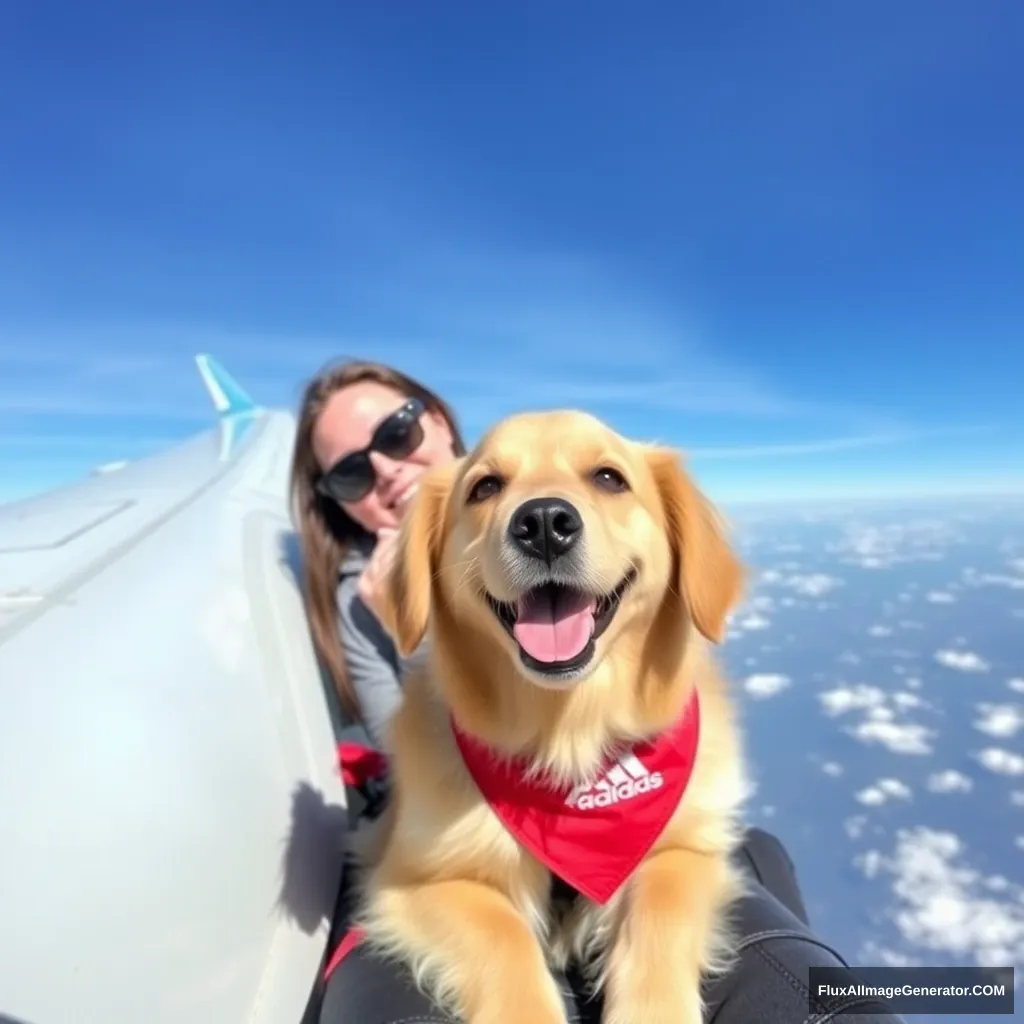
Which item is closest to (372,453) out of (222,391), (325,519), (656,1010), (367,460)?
(367,460)

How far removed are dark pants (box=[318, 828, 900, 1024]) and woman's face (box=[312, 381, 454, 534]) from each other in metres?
1.73

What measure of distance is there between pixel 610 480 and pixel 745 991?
139 centimetres

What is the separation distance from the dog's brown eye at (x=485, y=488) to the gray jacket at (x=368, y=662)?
38.0 inches

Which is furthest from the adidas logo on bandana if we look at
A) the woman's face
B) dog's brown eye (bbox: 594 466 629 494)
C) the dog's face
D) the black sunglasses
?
the black sunglasses

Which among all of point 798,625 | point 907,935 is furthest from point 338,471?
point 798,625

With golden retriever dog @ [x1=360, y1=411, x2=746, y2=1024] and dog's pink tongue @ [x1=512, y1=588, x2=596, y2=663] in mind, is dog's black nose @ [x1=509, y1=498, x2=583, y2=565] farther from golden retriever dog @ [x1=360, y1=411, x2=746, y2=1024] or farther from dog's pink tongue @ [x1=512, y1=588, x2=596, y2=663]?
dog's pink tongue @ [x1=512, y1=588, x2=596, y2=663]

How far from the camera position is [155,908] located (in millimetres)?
1367

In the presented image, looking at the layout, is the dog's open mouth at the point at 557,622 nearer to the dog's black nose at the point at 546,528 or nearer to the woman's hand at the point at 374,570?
the dog's black nose at the point at 546,528

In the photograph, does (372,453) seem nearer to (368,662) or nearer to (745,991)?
(368,662)

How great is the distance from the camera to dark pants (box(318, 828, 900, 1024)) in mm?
1387

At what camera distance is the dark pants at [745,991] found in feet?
4.55

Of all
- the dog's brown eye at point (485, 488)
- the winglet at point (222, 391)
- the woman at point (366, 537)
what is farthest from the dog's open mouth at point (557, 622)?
the winglet at point (222, 391)

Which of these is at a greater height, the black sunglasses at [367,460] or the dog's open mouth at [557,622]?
the black sunglasses at [367,460]

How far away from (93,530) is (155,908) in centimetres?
181
